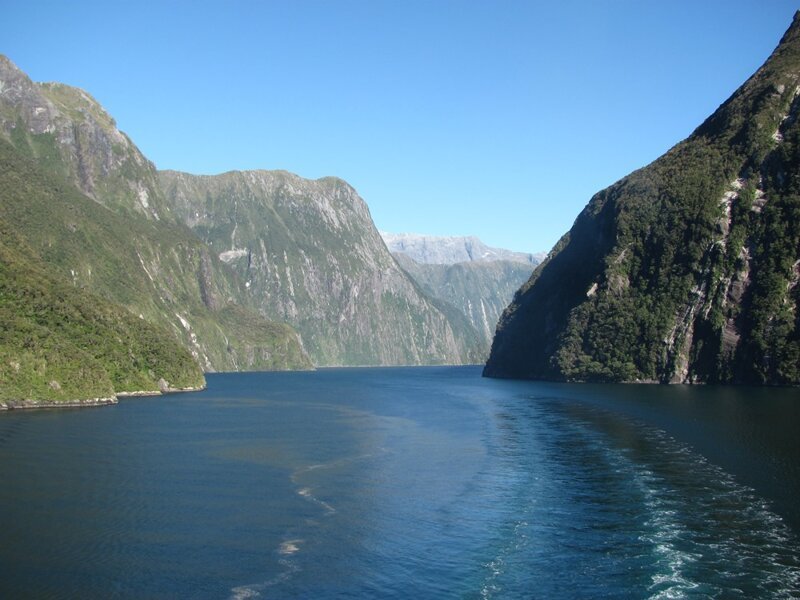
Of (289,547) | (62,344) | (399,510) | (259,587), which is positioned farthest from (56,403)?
(259,587)

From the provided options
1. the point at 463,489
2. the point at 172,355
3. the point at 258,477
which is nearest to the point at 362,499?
the point at 463,489

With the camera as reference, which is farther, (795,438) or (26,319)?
(26,319)

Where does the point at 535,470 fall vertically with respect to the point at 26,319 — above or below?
below

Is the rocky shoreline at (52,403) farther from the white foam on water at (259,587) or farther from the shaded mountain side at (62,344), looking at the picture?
the white foam on water at (259,587)

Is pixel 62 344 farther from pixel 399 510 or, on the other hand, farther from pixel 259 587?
pixel 259 587

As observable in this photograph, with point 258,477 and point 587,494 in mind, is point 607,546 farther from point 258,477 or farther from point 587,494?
point 258,477

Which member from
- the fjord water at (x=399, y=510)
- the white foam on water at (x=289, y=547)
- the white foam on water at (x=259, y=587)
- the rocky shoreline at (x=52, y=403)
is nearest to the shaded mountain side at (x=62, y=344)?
the rocky shoreline at (x=52, y=403)
